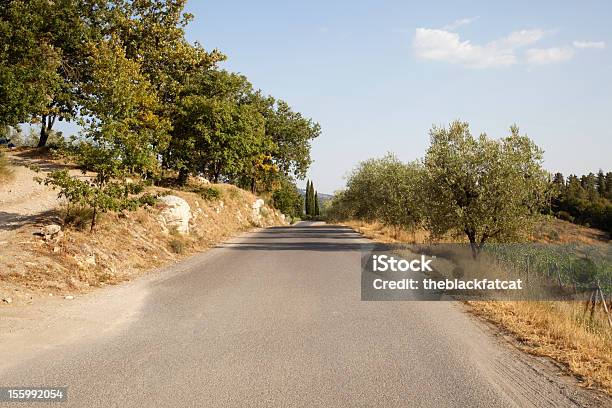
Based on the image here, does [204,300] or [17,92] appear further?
[17,92]

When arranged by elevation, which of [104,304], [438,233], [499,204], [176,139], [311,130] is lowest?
[104,304]

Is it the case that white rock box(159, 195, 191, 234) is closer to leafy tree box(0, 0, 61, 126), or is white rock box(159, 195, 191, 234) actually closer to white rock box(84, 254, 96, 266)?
white rock box(84, 254, 96, 266)

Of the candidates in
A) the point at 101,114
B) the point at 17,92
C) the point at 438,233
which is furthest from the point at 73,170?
the point at 438,233

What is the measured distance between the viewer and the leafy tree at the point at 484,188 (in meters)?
15.3

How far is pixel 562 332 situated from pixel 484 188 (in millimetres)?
9014

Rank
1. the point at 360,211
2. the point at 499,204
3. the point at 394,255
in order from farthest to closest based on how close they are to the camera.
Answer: the point at 360,211
the point at 394,255
the point at 499,204

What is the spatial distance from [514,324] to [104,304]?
7.65 meters

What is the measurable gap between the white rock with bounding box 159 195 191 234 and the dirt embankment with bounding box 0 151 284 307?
26cm

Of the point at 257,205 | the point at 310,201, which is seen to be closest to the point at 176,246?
the point at 257,205

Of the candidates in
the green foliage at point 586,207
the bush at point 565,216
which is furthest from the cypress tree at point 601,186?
the bush at point 565,216

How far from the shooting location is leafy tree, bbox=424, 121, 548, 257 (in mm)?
15328

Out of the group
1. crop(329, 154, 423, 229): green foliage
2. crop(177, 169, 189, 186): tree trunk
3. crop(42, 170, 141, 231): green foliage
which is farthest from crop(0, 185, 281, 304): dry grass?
crop(329, 154, 423, 229): green foliage

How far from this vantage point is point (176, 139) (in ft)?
98.9

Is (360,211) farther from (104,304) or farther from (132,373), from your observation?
(132,373)
